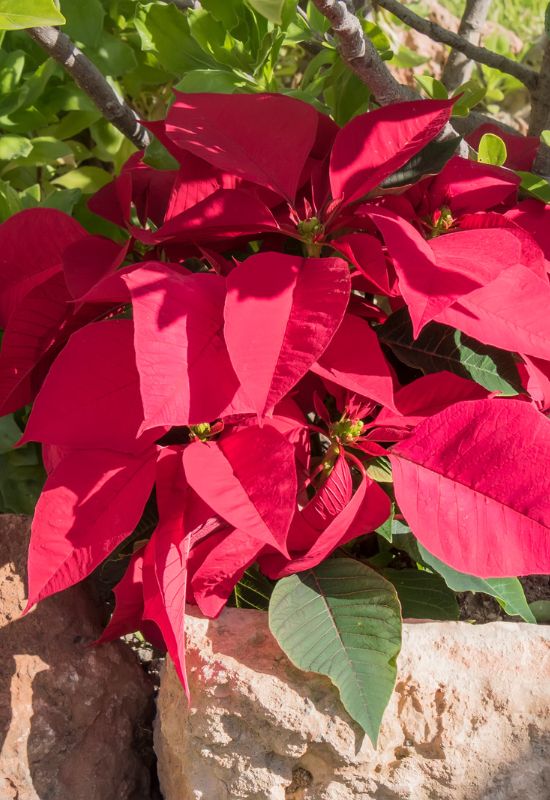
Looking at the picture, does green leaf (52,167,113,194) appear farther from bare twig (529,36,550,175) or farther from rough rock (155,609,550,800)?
rough rock (155,609,550,800)

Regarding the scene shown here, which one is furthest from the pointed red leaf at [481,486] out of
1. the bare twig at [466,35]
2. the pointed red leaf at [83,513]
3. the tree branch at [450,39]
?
the bare twig at [466,35]

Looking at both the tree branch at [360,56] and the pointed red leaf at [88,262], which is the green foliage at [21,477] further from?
the tree branch at [360,56]

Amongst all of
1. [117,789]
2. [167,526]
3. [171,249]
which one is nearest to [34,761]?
[117,789]

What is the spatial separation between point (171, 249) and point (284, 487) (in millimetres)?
279

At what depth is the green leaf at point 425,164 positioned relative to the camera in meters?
0.79

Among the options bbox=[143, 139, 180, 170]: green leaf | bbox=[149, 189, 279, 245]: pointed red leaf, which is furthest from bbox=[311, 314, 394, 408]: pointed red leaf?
bbox=[143, 139, 180, 170]: green leaf

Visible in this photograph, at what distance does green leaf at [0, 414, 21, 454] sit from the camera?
1.06m

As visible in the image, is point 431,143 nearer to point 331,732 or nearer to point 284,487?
point 284,487

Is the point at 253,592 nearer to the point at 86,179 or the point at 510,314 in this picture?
the point at 510,314

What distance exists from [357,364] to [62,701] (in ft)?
1.37

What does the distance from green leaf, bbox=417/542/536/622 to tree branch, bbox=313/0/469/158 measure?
1.28 ft

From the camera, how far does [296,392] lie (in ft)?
2.69

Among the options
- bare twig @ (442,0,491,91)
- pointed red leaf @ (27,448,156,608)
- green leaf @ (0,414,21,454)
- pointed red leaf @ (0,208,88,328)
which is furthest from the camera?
bare twig @ (442,0,491,91)

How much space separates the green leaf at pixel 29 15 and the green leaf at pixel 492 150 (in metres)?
0.40
